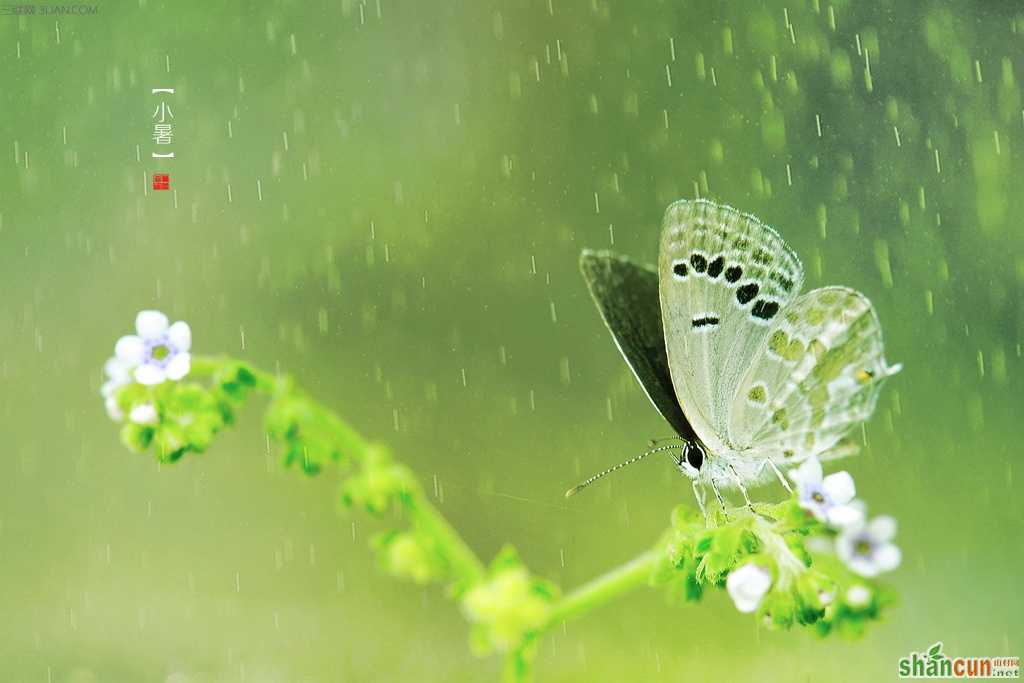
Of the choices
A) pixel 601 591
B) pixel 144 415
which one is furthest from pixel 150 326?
pixel 601 591

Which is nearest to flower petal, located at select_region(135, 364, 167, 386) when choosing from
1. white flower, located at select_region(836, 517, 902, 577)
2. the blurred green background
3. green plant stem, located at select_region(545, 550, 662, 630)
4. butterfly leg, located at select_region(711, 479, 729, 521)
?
green plant stem, located at select_region(545, 550, 662, 630)

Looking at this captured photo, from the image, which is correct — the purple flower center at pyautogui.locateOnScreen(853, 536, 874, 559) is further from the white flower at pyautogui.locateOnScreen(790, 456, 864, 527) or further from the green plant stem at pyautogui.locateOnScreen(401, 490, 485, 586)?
the green plant stem at pyautogui.locateOnScreen(401, 490, 485, 586)

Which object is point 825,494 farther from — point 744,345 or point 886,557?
point 744,345

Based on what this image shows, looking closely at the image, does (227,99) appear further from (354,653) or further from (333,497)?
(354,653)

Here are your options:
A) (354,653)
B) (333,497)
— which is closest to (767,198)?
(333,497)

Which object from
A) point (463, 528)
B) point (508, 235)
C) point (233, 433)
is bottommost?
point (463, 528)

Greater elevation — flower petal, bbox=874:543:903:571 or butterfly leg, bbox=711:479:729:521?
butterfly leg, bbox=711:479:729:521
